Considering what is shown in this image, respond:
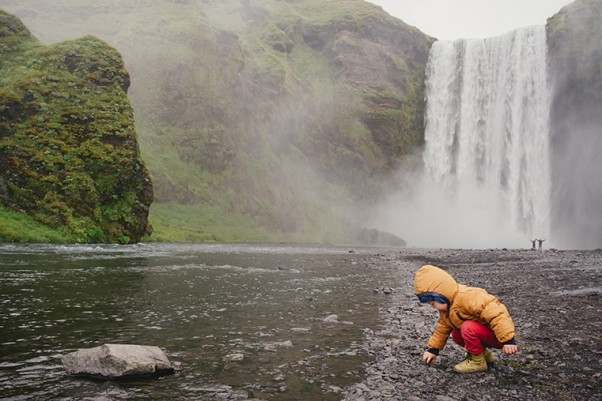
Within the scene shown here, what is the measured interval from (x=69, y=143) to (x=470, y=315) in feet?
148

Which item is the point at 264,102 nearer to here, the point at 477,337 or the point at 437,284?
the point at 437,284

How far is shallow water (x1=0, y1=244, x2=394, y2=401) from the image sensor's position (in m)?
5.75

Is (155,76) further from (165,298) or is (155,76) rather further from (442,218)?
(165,298)

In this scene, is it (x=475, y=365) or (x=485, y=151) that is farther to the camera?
(x=485, y=151)

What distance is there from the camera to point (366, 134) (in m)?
114

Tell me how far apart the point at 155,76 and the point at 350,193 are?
55.9m

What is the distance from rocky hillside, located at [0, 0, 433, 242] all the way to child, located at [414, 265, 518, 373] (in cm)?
6342

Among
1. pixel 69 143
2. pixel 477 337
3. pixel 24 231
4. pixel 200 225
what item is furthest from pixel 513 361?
pixel 200 225

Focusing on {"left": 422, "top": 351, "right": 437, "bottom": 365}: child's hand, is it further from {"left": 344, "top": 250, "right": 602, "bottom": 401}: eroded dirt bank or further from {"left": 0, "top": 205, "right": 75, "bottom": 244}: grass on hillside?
{"left": 0, "top": 205, "right": 75, "bottom": 244}: grass on hillside

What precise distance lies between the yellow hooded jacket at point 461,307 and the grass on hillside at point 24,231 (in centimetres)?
3689

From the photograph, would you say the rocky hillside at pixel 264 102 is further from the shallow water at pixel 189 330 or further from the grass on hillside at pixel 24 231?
the shallow water at pixel 189 330

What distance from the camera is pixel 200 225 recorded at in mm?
73062

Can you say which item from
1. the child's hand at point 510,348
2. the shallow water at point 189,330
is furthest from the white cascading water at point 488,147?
the child's hand at point 510,348

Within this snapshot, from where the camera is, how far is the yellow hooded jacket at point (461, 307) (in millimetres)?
6266
